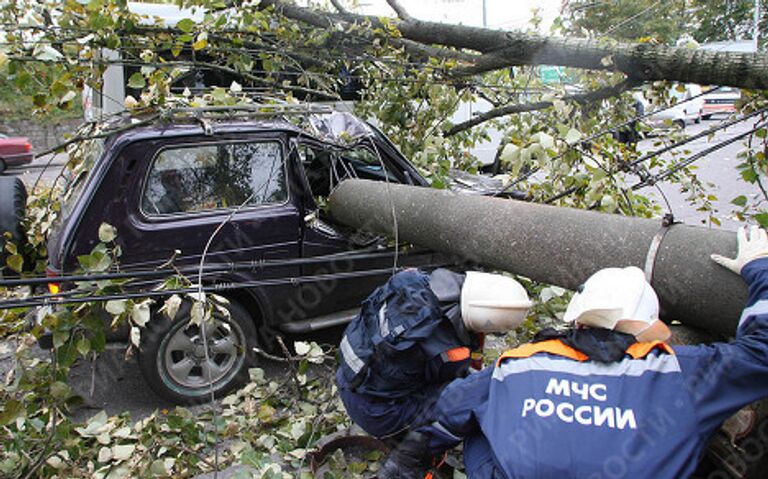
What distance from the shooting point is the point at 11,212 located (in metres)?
4.89

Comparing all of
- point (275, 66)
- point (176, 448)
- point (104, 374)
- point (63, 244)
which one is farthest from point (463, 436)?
point (275, 66)

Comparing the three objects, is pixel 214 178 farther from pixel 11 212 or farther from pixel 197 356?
pixel 11 212

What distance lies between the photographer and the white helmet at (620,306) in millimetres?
2043

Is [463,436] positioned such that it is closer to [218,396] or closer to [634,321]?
[634,321]

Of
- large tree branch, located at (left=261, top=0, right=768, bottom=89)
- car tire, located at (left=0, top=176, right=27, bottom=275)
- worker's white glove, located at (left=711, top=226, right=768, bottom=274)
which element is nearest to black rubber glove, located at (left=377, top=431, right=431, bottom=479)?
worker's white glove, located at (left=711, top=226, right=768, bottom=274)

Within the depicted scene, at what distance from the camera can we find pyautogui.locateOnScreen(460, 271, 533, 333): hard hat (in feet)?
8.41

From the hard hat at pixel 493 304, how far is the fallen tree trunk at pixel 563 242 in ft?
1.29

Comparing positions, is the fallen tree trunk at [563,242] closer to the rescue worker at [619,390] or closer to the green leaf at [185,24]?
the rescue worker at [619,390]

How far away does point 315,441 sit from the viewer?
3.41 meters

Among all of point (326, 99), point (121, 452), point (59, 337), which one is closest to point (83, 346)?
point (59, 337)

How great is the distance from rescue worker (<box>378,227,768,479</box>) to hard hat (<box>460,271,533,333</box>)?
437 mm

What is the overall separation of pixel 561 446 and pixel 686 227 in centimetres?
116

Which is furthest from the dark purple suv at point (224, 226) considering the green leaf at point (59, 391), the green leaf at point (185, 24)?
the green leaf at point (59, 391)

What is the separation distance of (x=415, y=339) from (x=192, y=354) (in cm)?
215
